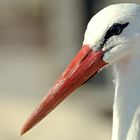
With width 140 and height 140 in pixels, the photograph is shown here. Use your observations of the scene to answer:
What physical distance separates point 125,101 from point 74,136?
13.0ft

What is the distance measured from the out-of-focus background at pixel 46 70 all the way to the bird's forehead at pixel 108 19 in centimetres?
402

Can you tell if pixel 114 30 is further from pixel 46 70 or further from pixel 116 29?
pixel 46 70

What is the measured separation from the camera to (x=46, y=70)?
985 centimetres

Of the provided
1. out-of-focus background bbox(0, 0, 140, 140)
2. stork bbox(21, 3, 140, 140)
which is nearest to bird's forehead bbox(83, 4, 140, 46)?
stork bbox(21, 3, 140, 140)

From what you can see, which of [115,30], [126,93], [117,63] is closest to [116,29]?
[115,30]

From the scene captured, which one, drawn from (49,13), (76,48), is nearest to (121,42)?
(76,48)

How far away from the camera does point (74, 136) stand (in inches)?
311

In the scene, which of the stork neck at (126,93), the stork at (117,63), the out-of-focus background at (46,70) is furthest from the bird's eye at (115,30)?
the out-of-focus background at (46,70)

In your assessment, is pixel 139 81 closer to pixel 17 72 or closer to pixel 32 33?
pixel 17 72

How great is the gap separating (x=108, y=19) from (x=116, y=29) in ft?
0.21

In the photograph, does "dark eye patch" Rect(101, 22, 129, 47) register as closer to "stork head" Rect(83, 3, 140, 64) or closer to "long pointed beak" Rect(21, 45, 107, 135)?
"stork head" Rect(83, 3, 140, 64)

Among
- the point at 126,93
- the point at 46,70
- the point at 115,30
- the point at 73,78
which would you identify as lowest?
the point at 126,93

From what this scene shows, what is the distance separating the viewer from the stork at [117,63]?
3900mm

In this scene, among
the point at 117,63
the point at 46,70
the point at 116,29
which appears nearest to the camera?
the point at 116,29
